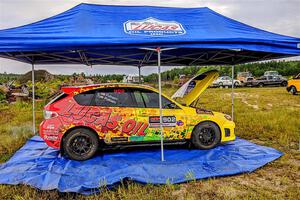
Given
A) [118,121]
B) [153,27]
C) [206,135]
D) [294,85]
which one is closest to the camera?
[153,27]

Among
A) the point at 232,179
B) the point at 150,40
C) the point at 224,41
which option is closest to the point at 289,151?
the point at 232,179

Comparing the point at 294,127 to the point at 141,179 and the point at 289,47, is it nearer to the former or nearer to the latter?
the point at 289,47

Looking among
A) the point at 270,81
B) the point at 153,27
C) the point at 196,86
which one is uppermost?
the point at 270,81

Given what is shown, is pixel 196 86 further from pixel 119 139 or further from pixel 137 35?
pixel 137 35

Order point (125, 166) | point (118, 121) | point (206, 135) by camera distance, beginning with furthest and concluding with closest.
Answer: point (206, 135)
point (118, 121)
point (125, 166)

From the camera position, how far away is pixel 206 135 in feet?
18.6

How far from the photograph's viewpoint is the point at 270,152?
17.6 feet

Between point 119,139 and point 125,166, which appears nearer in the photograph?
point 125,166

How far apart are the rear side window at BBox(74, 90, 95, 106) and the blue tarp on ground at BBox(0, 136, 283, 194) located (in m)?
1.11

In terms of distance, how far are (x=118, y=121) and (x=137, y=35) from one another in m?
1.75

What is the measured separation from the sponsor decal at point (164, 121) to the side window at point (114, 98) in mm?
476

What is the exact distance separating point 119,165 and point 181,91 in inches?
125

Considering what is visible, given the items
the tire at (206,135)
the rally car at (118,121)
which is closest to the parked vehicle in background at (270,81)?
the rally car at (118,121)

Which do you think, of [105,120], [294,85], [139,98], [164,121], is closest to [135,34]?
[139,98]
